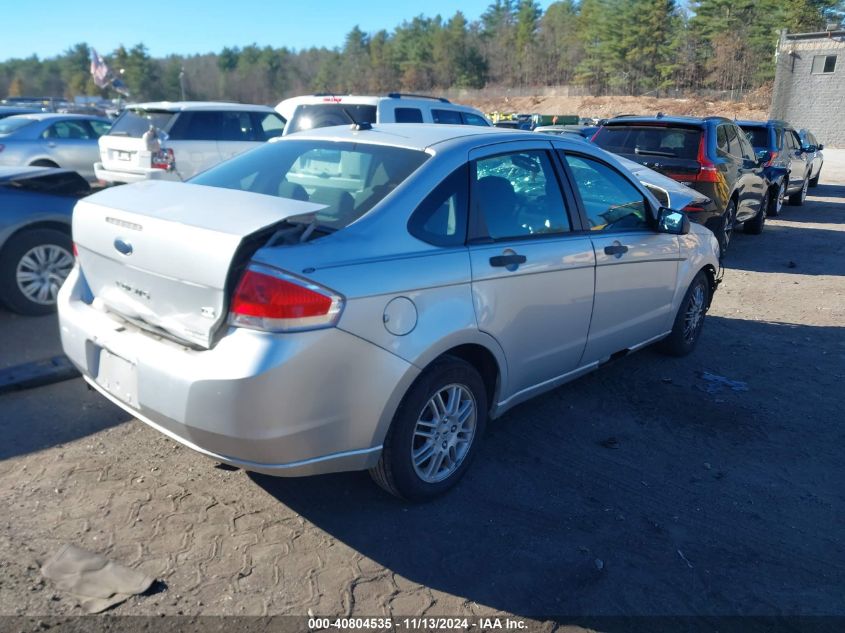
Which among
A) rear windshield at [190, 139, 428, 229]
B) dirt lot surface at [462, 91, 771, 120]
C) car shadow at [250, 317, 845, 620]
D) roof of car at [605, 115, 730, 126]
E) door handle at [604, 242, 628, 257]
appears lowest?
car shadow at [250, 317, 845, 620]

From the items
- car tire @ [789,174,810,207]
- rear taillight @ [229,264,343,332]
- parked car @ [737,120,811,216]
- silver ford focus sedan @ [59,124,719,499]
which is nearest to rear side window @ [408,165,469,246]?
silver ford focus sedan @ [59,124,719,499]

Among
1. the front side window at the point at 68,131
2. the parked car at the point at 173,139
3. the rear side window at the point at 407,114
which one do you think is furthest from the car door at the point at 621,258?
the front side window at the point at 68,131

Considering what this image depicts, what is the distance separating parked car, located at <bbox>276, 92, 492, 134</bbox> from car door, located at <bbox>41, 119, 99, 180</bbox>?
16.5 ft

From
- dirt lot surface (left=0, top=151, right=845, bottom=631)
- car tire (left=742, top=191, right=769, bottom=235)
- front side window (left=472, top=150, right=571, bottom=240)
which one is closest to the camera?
dirt lot surface (left=0, top=151, right=845, bottom=631)

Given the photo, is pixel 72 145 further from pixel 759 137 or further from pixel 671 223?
pixel 759 137

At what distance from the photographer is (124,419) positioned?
4.11m

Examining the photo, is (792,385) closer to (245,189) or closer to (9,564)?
(245,189)

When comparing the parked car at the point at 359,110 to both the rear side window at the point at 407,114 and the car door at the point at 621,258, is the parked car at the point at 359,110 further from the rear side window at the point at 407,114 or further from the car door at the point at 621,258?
the car door at the point at 621,258

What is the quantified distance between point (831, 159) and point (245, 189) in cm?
3689

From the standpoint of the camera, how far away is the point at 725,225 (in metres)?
9.68

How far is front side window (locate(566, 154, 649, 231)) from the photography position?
4.30 m

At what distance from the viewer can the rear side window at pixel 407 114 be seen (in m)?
9.45

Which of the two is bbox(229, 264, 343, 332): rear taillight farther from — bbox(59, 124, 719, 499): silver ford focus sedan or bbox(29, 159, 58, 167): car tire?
bbox(29, 159, 58, 167): car tire

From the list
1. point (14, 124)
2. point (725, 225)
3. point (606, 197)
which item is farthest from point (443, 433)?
point (14, 124)
